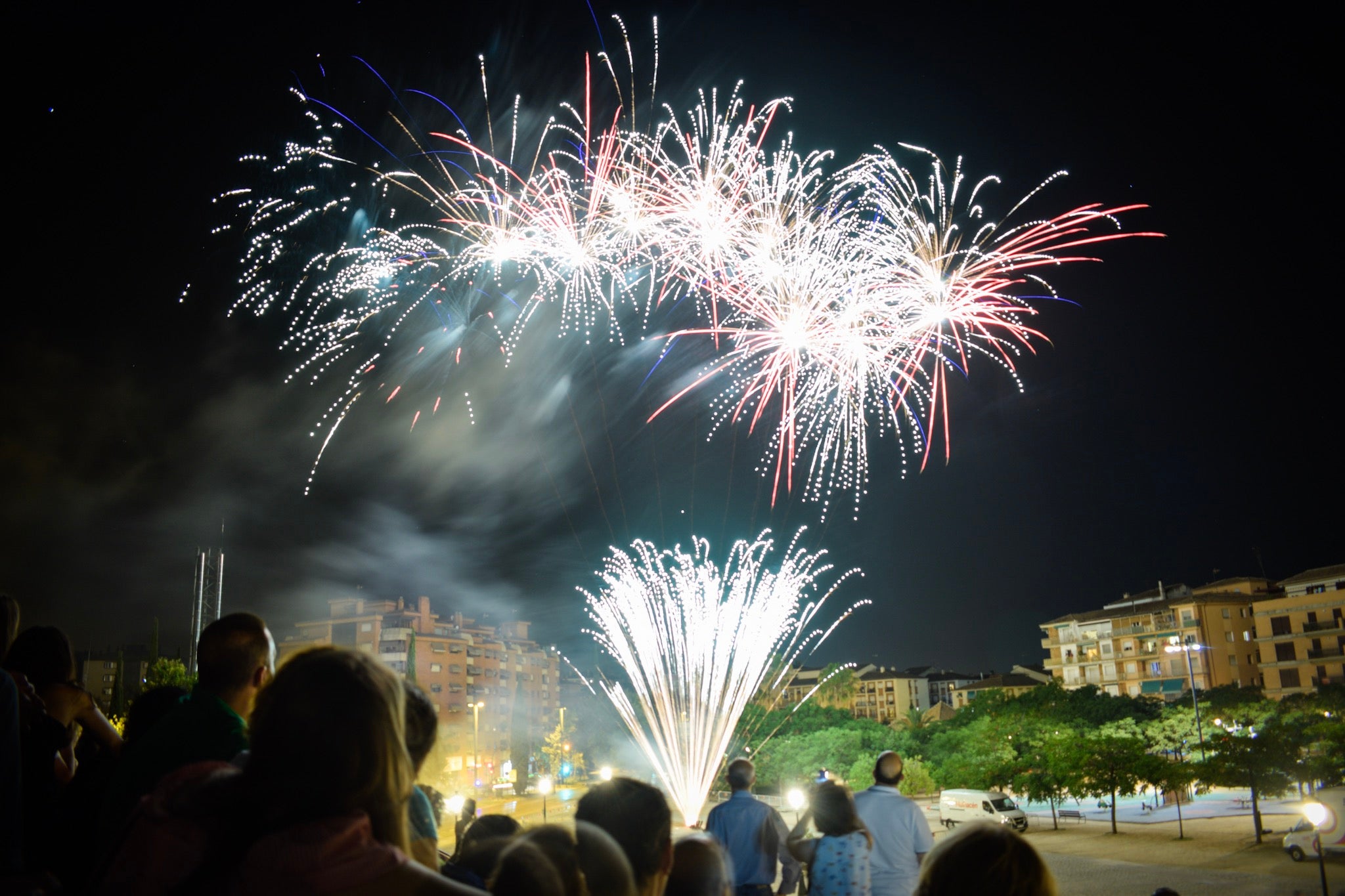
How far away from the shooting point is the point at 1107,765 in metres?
27.6

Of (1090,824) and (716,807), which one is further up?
(716,807)

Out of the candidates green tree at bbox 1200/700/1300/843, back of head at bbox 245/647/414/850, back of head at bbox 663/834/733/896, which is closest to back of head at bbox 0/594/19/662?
back of head at bbox 245/647/414/850

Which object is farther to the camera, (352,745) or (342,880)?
(352,745)

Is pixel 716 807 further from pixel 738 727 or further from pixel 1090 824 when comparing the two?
pixel 738 727

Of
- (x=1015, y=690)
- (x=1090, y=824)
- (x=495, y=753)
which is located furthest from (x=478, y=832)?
(x=1015, y=690)

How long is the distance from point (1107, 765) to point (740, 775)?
26802 millimetres

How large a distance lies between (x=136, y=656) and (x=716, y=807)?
367 ft

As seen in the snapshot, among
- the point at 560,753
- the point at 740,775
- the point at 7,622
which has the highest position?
the point at 7,622

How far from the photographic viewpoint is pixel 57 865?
3418 mm

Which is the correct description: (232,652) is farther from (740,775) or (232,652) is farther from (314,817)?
(740,775)

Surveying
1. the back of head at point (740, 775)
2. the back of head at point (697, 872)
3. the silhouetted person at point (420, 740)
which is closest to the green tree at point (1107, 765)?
the back of head at point (740, 775)

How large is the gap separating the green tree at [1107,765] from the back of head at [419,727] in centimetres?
2991

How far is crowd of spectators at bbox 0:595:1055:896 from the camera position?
1577mm

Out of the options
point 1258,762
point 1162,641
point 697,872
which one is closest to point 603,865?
point 697,872
